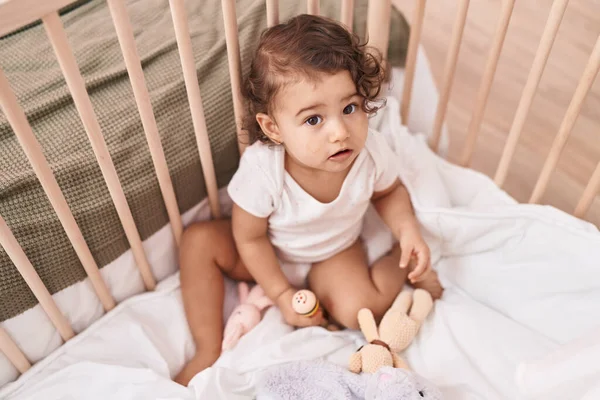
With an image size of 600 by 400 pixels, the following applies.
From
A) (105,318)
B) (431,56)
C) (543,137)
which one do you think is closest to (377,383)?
(105,318)

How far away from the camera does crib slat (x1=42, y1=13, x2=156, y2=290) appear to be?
645 mm

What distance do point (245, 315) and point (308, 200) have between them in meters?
0.24

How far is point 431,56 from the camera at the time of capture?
73.8 inches

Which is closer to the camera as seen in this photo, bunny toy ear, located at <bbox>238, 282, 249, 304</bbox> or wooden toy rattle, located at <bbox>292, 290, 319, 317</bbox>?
wooden toy rattle, located at <bbox>292, 290, 319, 317</bbox>

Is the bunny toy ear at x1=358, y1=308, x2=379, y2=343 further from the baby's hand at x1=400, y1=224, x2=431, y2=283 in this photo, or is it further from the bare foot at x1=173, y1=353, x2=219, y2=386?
the bare foot at x1=173, y1=353, x2=219, y2=386

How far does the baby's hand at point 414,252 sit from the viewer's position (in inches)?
37.8

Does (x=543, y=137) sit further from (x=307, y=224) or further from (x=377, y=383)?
(x=377, y=383)

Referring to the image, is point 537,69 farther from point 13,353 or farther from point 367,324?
point 13,353

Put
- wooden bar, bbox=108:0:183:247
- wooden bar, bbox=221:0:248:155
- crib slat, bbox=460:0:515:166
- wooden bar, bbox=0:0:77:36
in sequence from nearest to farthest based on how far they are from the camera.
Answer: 1. wooden bar, bbox=0:0:77:36
2. wooden bar, bbox=108:0:183:247
3. wooden bar, bbox=221:0:248:155
4. crib slat, bbox=460:0:515:166

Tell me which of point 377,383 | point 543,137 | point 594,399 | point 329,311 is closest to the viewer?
point 594,399

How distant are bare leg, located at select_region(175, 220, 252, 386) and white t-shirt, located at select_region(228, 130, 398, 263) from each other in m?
0.10

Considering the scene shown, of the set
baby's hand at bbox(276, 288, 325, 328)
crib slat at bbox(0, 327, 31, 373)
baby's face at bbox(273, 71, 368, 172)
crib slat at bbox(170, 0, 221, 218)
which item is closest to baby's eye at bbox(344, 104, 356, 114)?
baby's face at bbox(273, 71, 368, 172)

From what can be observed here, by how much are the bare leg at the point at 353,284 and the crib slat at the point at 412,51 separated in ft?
1.02

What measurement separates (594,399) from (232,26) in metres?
0.67
